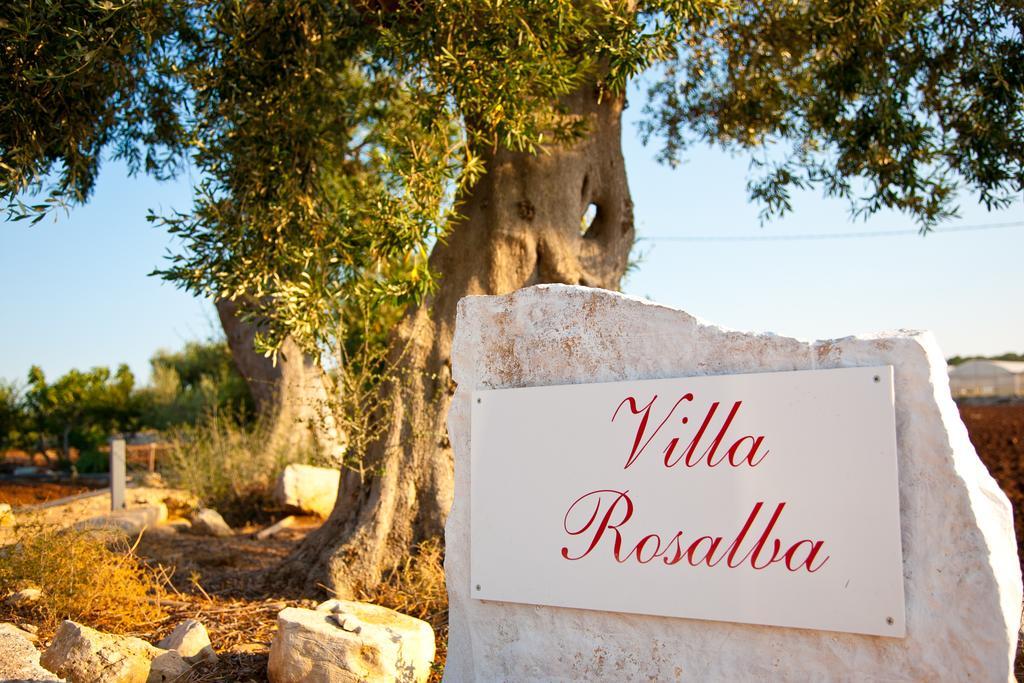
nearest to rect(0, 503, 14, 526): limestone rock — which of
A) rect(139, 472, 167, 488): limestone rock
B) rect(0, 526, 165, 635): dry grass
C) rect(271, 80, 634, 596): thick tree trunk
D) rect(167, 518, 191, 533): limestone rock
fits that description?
rect(167, 518, 191, 533): limestone rock

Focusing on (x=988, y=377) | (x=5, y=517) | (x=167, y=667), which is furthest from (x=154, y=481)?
(x=988, y=377)

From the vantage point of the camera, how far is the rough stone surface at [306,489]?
11281 millimetres

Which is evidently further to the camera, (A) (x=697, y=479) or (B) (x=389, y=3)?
(B) (x=389, y=3)

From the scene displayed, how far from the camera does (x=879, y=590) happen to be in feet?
11.4

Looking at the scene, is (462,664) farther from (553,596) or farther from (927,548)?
(927,548)

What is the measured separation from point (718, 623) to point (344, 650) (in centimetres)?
199

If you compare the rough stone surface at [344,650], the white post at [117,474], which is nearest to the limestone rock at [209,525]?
the white post at [117,474]

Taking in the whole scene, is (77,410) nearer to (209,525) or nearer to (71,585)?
(209,525)

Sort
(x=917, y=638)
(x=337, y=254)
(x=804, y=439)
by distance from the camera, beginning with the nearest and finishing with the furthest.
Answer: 1. (x=917, y=638)
2. (x=804, y=439)
3. (x=337, y=254)

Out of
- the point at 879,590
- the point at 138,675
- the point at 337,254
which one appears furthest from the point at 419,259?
the point at 879,590

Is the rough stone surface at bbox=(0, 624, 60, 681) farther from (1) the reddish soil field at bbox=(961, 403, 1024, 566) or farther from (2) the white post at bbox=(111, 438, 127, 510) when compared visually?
(1) the reddish soil field at bbox=(961, 403, 1024, 566)

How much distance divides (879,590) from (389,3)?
551 cm

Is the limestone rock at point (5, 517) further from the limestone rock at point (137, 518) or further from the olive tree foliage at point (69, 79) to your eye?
the olive tree foliage at point (69, 79)

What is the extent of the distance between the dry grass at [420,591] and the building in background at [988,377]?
45642 millimetres
